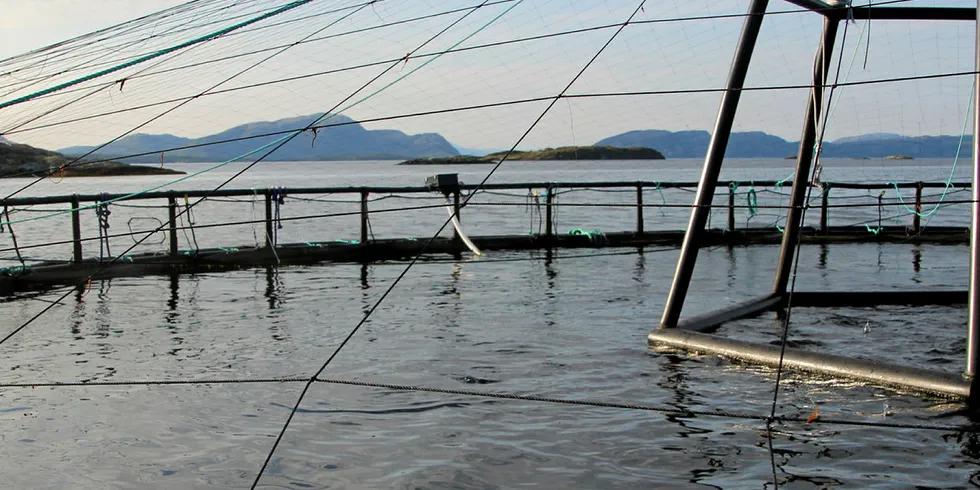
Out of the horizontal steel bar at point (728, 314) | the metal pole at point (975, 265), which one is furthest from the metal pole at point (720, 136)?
the metal pole at point (975, 265)

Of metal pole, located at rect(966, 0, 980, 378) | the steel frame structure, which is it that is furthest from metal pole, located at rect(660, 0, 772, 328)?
metal pole, located at rect(966, 0, 980, 378)

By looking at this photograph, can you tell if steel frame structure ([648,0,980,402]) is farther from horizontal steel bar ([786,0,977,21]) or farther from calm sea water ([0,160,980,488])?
calm sea water ([0,160,980,488])

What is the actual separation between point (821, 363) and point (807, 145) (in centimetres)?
345

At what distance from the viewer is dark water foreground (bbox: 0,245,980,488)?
596cm

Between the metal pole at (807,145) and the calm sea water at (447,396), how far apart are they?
2.53ft

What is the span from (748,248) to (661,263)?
3564mm

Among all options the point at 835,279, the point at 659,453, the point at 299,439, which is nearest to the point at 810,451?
the point at 659,453

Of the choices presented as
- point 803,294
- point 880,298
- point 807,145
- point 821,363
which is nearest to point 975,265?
point 821,363

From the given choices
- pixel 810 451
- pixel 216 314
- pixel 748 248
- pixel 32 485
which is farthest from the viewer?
pixel 748 248

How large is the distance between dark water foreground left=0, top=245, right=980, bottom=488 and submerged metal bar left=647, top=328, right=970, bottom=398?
0.39 ft

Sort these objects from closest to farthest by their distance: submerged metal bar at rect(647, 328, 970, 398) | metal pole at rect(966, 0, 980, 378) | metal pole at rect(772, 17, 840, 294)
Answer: metal pole at rect(966, 0, 980, 378) < submerged metal bar at rect(647, 328, 970, 398) < metal pole at rect(772, 17, 840, 294)

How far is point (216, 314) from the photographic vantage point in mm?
11969

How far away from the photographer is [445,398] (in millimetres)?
7719

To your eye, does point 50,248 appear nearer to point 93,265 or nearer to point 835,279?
point 93,265
